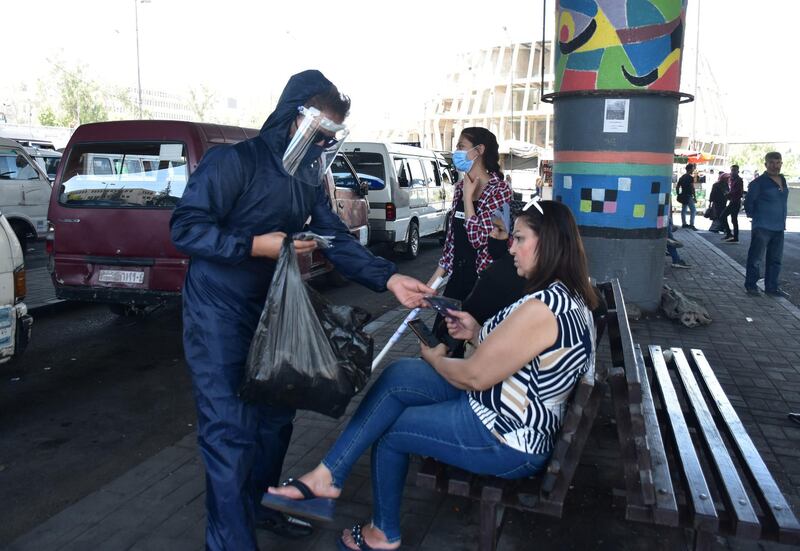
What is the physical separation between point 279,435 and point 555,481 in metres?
1.20

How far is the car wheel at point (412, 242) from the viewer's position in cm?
1292

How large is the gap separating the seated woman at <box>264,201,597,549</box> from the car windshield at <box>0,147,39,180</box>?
1300 centimetres

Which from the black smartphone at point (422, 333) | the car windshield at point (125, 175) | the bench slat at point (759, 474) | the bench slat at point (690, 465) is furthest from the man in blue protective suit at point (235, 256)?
the car windshield at point (125, 175)

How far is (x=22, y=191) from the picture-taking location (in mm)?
13375

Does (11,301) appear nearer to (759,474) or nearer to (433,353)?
(433,353)

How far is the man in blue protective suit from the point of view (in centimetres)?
256

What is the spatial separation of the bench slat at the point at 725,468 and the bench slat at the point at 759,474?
0.06 meters

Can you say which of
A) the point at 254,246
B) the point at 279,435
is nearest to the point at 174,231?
the point at 254,246

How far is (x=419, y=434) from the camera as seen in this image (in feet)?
8.76

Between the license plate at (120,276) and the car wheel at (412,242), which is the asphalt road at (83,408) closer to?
the license plate at (120,276)

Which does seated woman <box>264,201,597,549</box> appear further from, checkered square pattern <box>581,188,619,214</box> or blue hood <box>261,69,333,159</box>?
checkered square pattern <box>581,188,619,214</box>

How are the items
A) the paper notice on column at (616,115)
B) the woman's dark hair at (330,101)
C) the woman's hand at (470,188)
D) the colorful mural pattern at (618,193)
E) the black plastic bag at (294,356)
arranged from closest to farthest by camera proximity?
1. the black plastic bag at (294,356)
2. the woman's dark hair at (330,101)
3. the woman's hand at (470,188)
4. the paper notice on column at (616,115)
5. the colorful mural pattern at (618,193)

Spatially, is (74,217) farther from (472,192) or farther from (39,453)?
(472,192)

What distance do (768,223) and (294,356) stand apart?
8648 mm
